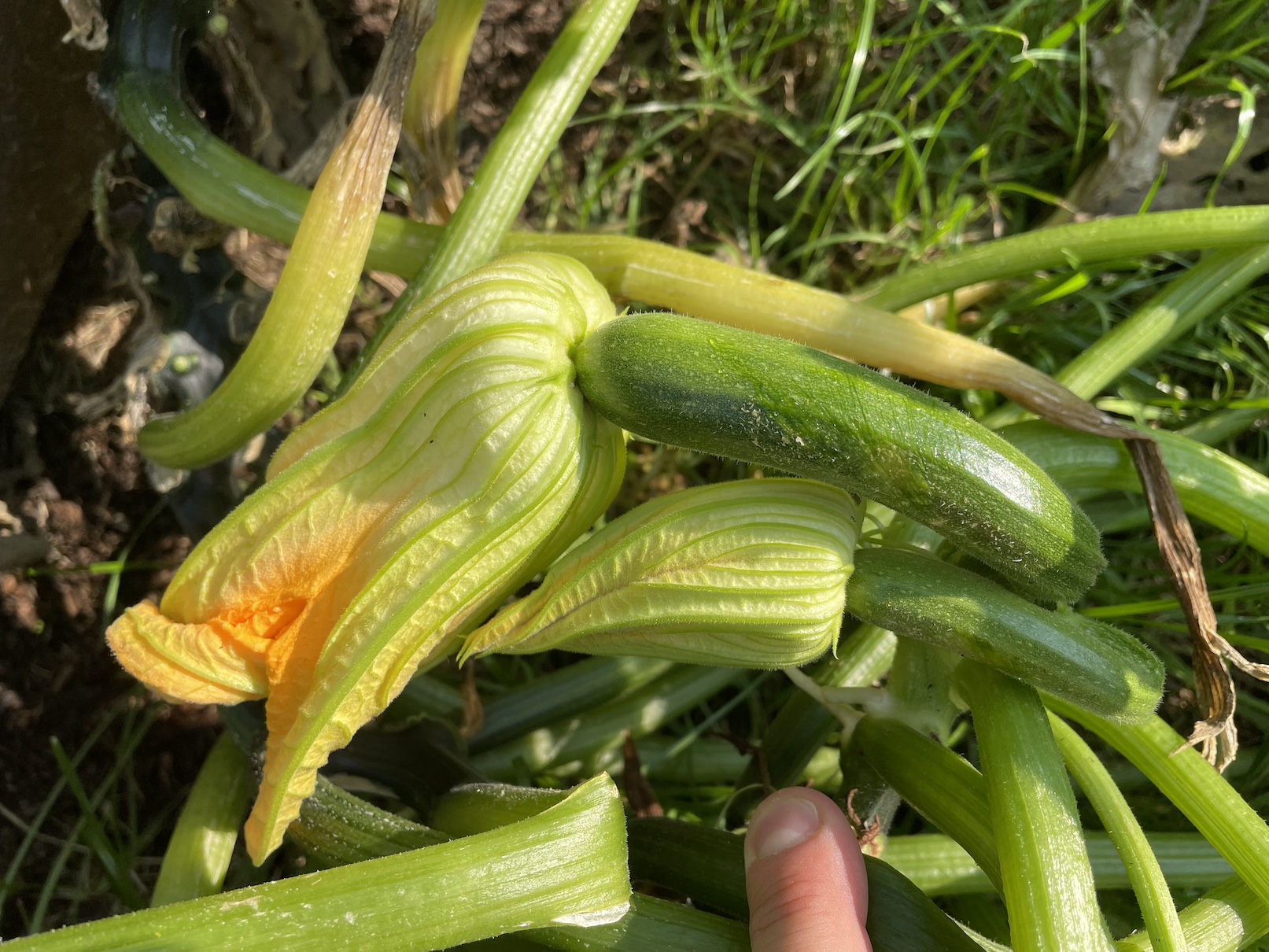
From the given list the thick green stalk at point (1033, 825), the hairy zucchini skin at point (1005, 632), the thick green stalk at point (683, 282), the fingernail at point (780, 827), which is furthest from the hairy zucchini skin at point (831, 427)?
the fingernail at point (780, 827)

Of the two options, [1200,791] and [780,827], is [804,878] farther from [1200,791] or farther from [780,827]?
[1200,791]

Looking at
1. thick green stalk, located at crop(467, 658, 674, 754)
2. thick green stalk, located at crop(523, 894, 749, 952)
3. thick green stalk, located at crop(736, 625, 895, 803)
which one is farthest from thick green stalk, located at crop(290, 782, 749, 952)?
thick green stalk, located at crop(736, 625, 895, 803)

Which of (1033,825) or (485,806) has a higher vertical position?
(1033,825)

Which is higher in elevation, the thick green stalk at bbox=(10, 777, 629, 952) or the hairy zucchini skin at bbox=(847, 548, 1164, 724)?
the hairy zucchini skin at bbox=(847, 548, 1164, 724)

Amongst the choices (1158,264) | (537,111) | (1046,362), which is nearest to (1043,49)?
(1158,264)

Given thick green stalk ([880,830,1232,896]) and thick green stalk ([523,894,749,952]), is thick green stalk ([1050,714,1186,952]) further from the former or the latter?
thick green stalk ([523,894,749,952])

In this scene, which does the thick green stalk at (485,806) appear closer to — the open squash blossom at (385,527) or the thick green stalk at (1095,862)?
the open squash blossom at (385,527)

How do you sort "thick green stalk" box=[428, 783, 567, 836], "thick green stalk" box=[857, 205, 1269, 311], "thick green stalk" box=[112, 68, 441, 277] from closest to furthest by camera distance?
"thick green stalk" box=[428, 783, 567, 836], "thick green stalk" box=[112, 68, 441, 277], "thick green stalk" box=[857, 205, 1269, 311]

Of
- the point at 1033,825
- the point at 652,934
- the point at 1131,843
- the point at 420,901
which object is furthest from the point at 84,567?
the point at 1131,843
